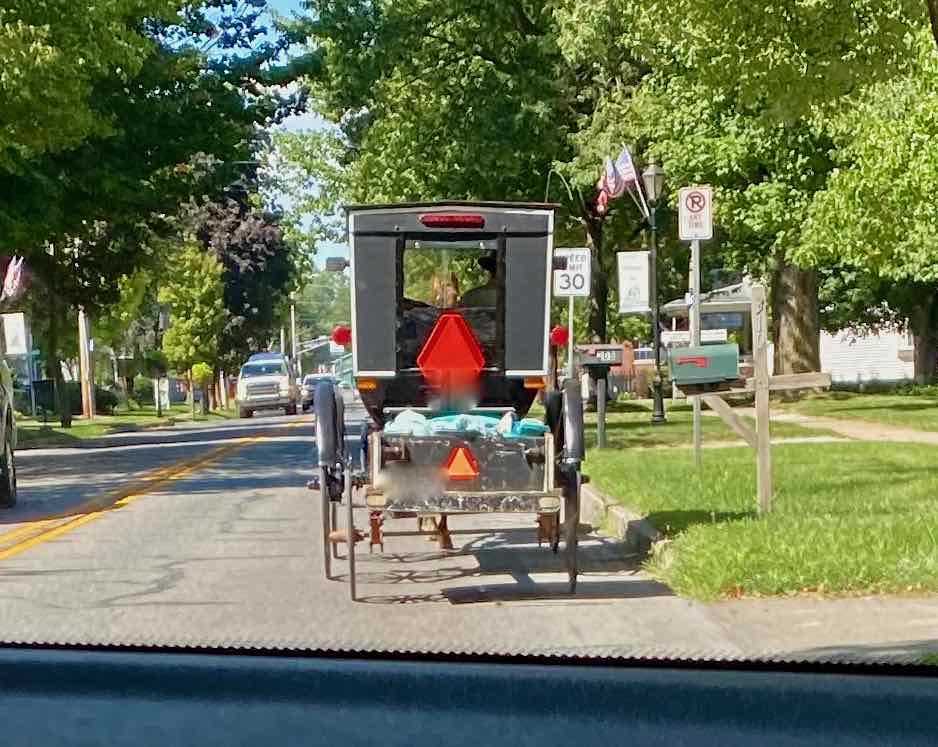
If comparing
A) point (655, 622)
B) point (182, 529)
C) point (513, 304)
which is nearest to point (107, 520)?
point (182, 529)

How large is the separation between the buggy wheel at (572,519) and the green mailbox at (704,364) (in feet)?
8.67

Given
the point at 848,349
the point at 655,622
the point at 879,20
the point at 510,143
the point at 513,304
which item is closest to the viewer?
the point at 655,622

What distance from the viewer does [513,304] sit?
33.2 ft

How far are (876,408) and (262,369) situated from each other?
30298 millimetres

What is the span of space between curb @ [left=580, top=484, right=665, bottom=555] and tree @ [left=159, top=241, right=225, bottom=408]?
54297mm

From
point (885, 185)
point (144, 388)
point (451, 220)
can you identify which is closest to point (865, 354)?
point (144, 388)

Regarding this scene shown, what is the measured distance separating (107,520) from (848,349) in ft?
213

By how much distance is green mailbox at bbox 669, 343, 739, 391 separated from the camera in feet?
36.9

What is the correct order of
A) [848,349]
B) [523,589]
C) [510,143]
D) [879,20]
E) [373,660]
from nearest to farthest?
[373,660] < [523,589] < [879,20] < [510,143] < [848,349]

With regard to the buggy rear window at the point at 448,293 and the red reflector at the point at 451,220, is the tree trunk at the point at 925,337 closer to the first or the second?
the buggy rear window at the point at 448,293

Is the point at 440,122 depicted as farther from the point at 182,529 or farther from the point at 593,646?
the point at 593,646

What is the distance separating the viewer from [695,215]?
48.3 ft

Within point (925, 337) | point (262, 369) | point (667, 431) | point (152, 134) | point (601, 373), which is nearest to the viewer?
point (601, 373)

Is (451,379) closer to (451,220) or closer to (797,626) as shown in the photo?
(451,220)
